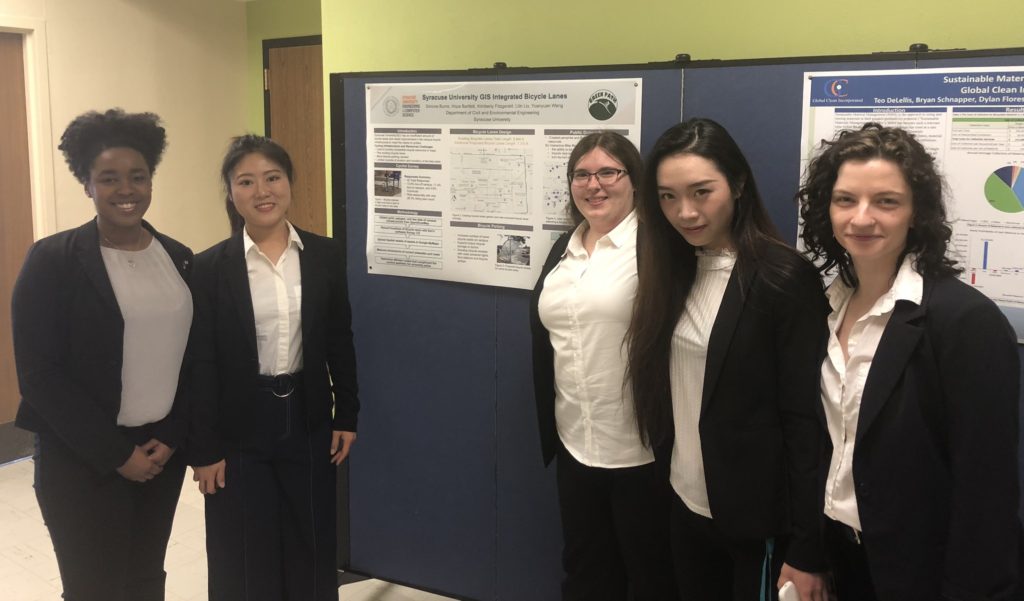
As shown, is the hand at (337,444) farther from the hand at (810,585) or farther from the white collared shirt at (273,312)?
the hand at (810,585)

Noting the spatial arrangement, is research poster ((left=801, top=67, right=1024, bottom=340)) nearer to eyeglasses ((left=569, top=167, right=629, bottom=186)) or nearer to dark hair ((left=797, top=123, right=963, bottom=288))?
dark hair ((left=797, top=123, right=963, bottom=288))

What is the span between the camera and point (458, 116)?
2.28 metres

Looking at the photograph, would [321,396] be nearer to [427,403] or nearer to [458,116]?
[427,403]

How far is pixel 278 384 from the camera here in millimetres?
2004

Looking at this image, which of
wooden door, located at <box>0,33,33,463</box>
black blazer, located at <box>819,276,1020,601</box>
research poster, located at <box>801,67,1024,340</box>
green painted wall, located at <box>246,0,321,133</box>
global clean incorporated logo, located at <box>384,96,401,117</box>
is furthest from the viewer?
green painted wall, located at <box>246,0,321,133</box>

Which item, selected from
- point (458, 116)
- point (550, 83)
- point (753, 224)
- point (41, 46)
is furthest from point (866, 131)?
point (41, 46)

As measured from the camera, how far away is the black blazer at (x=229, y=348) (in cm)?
197

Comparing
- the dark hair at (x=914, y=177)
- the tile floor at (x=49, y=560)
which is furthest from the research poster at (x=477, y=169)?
the tile floor at (x=49, y=560)

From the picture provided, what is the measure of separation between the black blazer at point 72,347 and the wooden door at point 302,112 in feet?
9.42

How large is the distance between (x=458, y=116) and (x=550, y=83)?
1.01 feet

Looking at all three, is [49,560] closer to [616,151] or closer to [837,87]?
[616,151]

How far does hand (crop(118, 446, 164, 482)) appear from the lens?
1904 mm

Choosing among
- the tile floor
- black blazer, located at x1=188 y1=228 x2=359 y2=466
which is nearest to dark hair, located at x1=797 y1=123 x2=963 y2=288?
black blazer, located at x1=188 y1=228 x2=359 y2=466

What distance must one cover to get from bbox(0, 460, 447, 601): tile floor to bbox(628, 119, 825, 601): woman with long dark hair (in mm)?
1460
